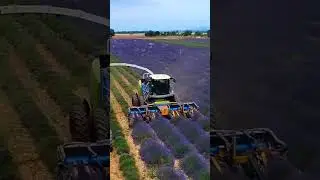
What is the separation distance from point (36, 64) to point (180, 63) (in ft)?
22.0

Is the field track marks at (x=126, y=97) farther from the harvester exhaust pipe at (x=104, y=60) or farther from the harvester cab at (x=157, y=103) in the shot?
the harvester exhaust pipe at (x=104, y=60)

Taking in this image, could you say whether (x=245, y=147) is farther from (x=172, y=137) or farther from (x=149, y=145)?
(x=172, y=137)

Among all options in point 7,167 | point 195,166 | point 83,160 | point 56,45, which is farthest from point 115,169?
point 56,45

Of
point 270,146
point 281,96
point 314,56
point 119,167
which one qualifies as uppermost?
point 314,56

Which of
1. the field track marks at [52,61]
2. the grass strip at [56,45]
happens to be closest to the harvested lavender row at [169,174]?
the grass strip at [56,45]

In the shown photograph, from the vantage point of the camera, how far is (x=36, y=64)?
60.6 feet

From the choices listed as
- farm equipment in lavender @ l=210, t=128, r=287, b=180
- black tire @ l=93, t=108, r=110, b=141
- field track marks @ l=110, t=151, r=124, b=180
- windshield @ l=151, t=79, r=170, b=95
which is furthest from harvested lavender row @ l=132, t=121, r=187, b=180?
farm equipment in lavender @ l=210, t=128, r=287, b=180

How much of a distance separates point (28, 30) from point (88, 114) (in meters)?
14.6

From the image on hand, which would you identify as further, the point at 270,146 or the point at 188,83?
the point at 188,83

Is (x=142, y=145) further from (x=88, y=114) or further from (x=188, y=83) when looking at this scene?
(x=188, y=83)

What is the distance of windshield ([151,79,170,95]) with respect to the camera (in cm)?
1238

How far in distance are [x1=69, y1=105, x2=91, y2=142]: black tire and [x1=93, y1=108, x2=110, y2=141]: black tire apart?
0.25 meters

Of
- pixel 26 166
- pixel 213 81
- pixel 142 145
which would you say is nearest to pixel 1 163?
pixel 26 166

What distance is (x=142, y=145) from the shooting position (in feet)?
32.8
